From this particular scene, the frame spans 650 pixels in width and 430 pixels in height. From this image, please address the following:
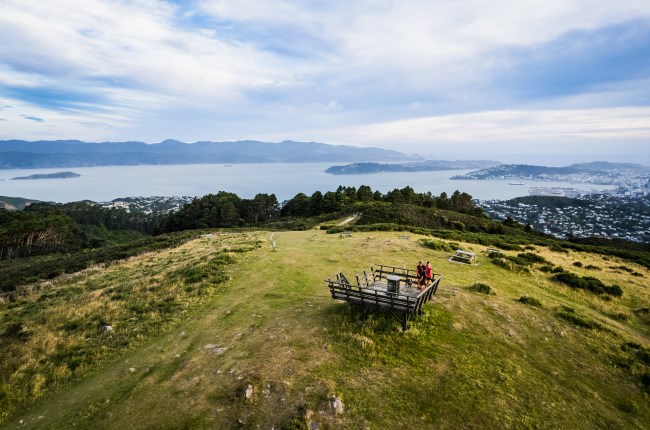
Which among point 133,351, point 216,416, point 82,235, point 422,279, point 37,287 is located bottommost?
point 82,235

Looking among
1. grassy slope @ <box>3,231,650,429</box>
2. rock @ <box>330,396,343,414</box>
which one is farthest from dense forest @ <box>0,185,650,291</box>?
rock @ <box>330,396,343,414</box>

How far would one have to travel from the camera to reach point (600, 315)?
58.2ft

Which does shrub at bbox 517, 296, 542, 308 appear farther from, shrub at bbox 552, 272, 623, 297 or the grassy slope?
shrub at bbox 552, 272, 623, 297

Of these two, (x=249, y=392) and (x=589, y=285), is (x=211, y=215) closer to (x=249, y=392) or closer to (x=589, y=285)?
(x=589, y=285)

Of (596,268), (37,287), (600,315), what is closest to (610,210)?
(596,268)

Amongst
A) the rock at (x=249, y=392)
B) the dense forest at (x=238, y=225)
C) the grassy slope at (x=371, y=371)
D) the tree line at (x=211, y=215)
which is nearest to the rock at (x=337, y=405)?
the grassy slope at (x=371, y=371)

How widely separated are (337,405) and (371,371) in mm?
2070

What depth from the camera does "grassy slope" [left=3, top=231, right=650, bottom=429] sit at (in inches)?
370

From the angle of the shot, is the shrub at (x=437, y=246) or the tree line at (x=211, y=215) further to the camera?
the tree line at (x=211, y=215)

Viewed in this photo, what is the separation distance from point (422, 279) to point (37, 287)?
109 ft

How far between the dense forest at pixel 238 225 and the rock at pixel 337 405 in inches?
1284

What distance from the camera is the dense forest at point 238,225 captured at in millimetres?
41500

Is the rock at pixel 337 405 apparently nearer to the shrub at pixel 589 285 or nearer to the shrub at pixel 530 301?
the shrub at pixel 530 301

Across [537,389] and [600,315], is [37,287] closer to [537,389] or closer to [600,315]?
[537,389]
